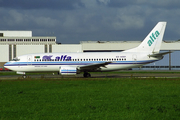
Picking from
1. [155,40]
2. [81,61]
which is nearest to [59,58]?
[81,61]

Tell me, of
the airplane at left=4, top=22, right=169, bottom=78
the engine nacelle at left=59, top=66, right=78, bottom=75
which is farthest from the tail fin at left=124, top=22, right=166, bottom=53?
the engine nacelle at left=59, top=66, right=78, bottom=75

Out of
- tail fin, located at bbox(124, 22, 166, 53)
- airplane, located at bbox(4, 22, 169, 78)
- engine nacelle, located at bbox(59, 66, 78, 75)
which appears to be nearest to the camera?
engine nacelle, located at bbox(59, 66, 78, 75)

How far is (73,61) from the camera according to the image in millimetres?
34781

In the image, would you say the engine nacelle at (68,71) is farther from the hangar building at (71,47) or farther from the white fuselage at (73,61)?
the hangar building at (71,47)

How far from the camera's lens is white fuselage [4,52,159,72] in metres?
34.8

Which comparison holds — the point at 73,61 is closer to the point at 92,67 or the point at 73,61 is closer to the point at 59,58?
the point at 59,58

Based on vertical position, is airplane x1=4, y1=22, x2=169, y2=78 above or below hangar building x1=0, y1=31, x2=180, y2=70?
below

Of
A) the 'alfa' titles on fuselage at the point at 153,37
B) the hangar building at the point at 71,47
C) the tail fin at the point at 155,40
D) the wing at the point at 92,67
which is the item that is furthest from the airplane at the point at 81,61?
the hangar building at the point at 71,47

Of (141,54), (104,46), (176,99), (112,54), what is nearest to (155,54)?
(141,54)

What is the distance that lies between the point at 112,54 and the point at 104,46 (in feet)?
141

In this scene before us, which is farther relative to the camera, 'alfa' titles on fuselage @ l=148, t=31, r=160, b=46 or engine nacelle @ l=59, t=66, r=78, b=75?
'alfa' titles on fuselage @ l=148, t=31, r=160, b=46

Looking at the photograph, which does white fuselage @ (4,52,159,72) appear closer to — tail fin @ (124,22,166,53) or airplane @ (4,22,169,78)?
airplane @ (4,22,169,78)

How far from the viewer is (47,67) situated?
35.0 meters

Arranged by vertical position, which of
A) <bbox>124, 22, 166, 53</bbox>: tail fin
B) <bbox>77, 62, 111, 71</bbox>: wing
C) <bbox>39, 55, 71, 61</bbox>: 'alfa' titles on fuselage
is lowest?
<bbox>77, 62, 111, 71</bbox>: wing
